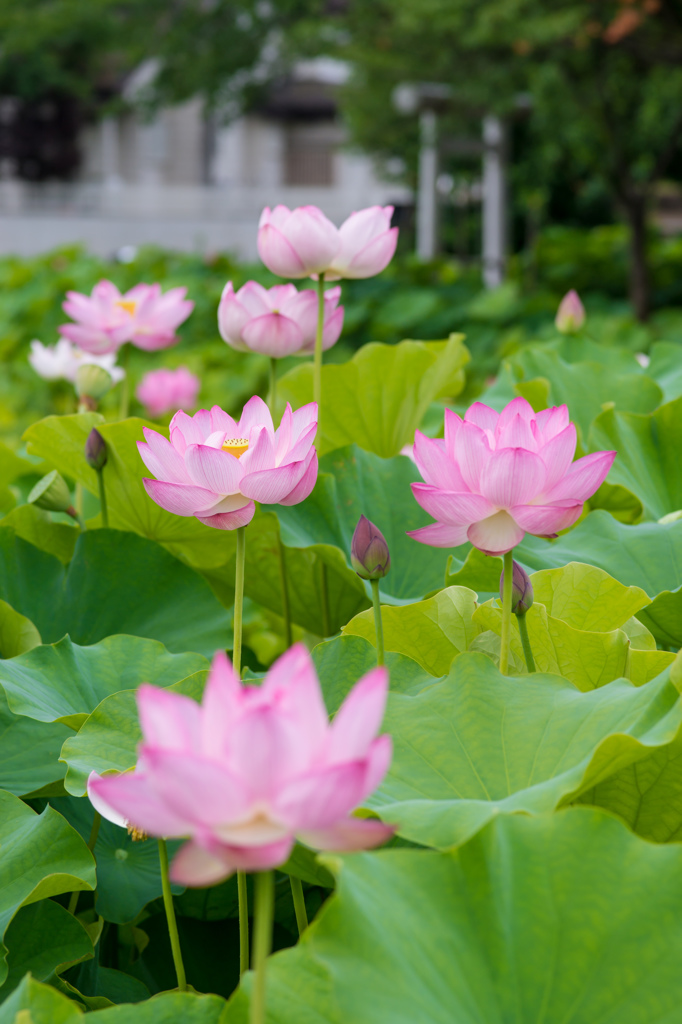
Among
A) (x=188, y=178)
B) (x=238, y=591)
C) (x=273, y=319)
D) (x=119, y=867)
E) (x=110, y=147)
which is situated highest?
(x=110, y=147)

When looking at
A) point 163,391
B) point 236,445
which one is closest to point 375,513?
point 236,445

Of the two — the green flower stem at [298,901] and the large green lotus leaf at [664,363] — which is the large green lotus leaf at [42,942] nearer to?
the green flower stem at [298,901]

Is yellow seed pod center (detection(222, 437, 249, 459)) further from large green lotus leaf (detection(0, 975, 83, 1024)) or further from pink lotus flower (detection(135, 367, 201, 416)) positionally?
pink lotus flower (detection(135, 367, 201, 416))

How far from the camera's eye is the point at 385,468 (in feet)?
3.26

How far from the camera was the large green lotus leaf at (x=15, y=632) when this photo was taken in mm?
810

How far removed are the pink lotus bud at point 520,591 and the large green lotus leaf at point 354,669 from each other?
73mm

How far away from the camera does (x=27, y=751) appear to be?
716 mm

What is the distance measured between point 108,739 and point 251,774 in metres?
0.33

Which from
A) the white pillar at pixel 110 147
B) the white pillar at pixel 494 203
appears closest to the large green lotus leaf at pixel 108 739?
the white pillar at pixel 494 203

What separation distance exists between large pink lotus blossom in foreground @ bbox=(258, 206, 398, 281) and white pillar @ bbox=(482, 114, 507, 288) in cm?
610

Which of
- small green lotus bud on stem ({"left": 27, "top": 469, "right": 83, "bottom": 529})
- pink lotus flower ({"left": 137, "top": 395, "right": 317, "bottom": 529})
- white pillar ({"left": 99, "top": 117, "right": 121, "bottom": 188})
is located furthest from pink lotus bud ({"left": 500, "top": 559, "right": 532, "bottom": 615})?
white pillar ({"left": 99, "top": 117, "right": 121, "bottom": 188})

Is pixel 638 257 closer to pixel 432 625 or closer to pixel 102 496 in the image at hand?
pixel 102 496

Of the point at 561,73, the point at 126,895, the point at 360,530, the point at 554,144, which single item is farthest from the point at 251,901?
the point at 554,144

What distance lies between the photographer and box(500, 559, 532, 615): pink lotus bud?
625mm
